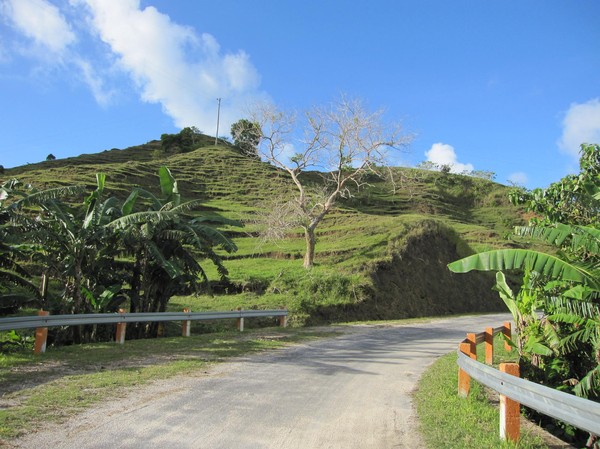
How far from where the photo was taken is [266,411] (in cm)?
614

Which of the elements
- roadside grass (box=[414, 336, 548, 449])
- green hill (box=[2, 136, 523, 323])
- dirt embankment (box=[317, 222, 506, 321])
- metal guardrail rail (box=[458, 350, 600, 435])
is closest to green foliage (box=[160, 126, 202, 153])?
green hill (box=[2, 136, 523, 323])

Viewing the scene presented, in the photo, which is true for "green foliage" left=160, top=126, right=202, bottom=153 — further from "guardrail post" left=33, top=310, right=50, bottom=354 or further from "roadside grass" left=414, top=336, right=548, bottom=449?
"roadside grass" left=414, top=336, right=548, bottom=449

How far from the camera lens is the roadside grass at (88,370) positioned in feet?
19.3

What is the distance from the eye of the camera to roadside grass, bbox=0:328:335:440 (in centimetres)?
588

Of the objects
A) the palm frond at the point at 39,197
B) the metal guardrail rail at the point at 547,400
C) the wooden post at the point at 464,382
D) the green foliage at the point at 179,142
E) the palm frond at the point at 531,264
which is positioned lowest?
the wooden post at the point at 464,382

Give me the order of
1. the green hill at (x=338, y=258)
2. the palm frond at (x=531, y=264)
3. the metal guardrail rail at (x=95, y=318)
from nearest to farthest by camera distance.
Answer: the palm frond at (x=531, y=264), the metal guardrail rail at (x=95, y=318), the green hill at (x=338, y=258)

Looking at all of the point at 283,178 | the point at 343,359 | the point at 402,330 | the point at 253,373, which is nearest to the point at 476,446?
the point at 253,373

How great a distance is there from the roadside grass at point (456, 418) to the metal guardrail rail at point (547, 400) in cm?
58

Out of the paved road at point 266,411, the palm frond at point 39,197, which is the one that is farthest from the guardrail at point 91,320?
the paved road at point 266,411

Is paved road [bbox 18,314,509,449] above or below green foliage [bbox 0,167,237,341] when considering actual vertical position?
below

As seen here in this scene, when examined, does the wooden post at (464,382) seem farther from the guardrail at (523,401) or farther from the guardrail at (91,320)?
the guardrail at (91,320)

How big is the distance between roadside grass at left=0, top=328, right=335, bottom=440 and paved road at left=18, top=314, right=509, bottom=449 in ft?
1.59

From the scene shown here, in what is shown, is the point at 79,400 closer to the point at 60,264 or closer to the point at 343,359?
the point at 343,359

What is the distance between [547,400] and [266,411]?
3416 mm
